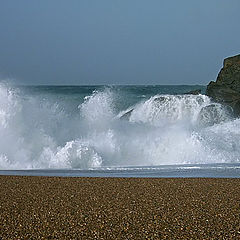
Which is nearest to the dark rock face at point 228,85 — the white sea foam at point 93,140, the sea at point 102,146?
the white sea foam at point 93,140

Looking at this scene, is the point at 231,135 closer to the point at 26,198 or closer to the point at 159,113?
the point at 159,113

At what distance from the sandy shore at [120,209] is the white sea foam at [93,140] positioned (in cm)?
435

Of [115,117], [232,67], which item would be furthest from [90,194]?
[232,67]

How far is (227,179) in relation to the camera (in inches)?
364

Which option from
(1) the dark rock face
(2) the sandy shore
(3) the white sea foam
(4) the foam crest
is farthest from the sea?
(4) the foam crest

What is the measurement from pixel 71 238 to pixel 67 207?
1542 millimetres

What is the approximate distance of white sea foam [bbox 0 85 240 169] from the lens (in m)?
13.5

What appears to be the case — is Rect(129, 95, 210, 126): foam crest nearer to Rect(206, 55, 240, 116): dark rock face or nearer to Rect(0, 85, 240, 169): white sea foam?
Rect(206, 55, 240, 116): dark rock face

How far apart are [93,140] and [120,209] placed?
8.96 metres

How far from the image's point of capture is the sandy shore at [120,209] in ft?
17.1

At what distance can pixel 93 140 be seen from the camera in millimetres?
15273

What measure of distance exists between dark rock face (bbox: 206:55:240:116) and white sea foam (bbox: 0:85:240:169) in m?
2.16

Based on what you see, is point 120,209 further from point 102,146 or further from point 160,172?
point 102,146

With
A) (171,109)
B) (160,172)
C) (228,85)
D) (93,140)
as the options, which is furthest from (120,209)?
(228,85)
